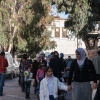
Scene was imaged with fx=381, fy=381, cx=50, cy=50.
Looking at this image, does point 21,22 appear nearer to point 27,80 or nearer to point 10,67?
point 10,67

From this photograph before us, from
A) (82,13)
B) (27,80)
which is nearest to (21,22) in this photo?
(82,13)

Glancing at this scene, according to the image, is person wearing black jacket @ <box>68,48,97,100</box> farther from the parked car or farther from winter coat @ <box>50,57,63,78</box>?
the parked car

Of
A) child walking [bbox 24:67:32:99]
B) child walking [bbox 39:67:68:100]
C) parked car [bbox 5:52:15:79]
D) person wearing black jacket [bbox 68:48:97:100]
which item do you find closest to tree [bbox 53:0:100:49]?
child walking [bbox 24:67:32:99]

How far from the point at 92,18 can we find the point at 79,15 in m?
0.73

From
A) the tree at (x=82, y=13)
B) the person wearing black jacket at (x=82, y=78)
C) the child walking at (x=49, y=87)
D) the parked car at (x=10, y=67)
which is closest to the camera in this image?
the person wearing black jacket at (x=82, y=78)

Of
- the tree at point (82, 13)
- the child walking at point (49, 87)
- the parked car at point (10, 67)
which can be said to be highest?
the tree at point (82, 13)

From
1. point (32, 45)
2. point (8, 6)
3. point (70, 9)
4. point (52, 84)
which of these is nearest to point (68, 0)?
point (70, 9)

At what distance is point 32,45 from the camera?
1793 inches

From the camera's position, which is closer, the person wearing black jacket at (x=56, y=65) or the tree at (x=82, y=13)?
the person wearing black jacket at (x=56, y=65)

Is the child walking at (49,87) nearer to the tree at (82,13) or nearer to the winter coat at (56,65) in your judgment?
the winter coat at (56,65)

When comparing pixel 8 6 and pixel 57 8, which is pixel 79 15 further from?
pixel 8 6

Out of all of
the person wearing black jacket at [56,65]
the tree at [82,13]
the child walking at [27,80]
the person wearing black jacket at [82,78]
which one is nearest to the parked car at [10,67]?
the tree at [82,13]

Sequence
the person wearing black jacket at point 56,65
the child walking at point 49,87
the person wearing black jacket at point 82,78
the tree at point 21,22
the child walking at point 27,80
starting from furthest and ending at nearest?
the tree at point 21,22 → the child walking at point 27,80 → the person wearing black jacket at point 56,65 → the child walking at point 49,87 → the person wearing black jacket at point 82,78

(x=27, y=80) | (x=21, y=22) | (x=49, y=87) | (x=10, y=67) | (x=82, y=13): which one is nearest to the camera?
(x=49, y=87)
